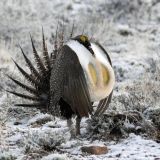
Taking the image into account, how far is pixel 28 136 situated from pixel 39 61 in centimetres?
60

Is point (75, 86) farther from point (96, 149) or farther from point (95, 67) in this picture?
point (96, 149)

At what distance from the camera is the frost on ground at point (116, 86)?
3.41 meters

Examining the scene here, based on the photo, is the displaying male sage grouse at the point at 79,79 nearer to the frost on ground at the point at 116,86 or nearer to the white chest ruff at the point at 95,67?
the white chest ruff at the point at 95,67

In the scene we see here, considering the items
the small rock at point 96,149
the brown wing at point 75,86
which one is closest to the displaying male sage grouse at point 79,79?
the brown wing at point 75,86

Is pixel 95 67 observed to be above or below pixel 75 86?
above

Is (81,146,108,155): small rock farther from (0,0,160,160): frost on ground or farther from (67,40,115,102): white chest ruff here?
(67,40,115,102): white chest ruff

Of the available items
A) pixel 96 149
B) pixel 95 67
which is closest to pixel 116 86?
pixel 95 67

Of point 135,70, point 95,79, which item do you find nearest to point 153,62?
point 135,70

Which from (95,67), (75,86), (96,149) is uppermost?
(95,67)

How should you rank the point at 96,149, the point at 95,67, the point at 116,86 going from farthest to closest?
the point at 116,86 < the point at 95,67 < the point at 96,149

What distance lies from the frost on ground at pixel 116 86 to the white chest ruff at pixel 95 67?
0.31m

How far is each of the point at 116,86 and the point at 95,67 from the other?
199 cm

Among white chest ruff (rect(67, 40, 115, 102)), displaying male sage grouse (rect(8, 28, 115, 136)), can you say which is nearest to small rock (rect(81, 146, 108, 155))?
displaying male sage grouse (rect(8, 28, 115, 136))

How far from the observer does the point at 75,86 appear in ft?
11.0
